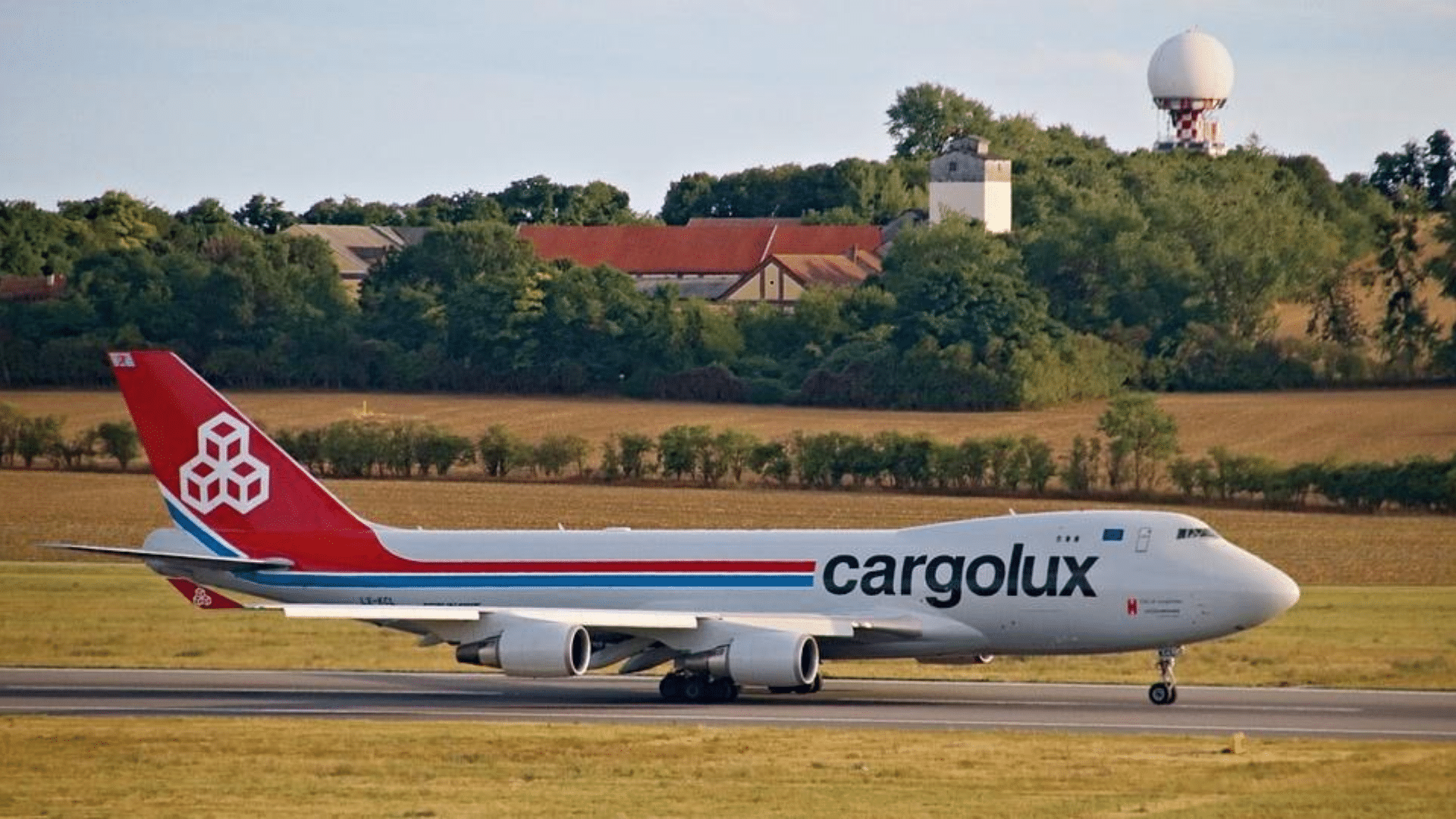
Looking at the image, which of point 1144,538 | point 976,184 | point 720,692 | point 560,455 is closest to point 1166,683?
point 1144,538

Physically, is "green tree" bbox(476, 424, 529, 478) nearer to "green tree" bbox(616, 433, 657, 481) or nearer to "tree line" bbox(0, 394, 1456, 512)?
"tree line" bbox(0, 394, 1456, 512)

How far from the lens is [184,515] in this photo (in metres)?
45.4

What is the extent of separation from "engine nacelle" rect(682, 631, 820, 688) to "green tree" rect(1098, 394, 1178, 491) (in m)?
44.5

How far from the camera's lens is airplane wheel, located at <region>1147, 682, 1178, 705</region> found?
129 feet

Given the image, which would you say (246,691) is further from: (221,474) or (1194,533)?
(1194,533)

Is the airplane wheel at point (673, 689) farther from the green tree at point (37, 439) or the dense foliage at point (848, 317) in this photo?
the dense foliage at point (848, 317)

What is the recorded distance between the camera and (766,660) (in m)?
A: 40.1

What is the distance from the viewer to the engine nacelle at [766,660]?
39969mm

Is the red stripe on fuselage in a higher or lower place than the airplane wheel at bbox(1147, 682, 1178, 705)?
higher

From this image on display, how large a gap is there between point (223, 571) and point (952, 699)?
13289 millimetres

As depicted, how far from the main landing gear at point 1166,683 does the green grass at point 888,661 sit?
3.68 meters

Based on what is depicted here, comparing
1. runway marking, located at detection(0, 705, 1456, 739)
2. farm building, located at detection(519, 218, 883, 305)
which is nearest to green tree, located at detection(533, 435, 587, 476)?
runway marking, located at detection(0, 705, 1456, 739)

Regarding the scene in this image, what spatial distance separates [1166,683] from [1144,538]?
2.53 metres

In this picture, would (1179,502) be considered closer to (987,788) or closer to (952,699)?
(952,699)
